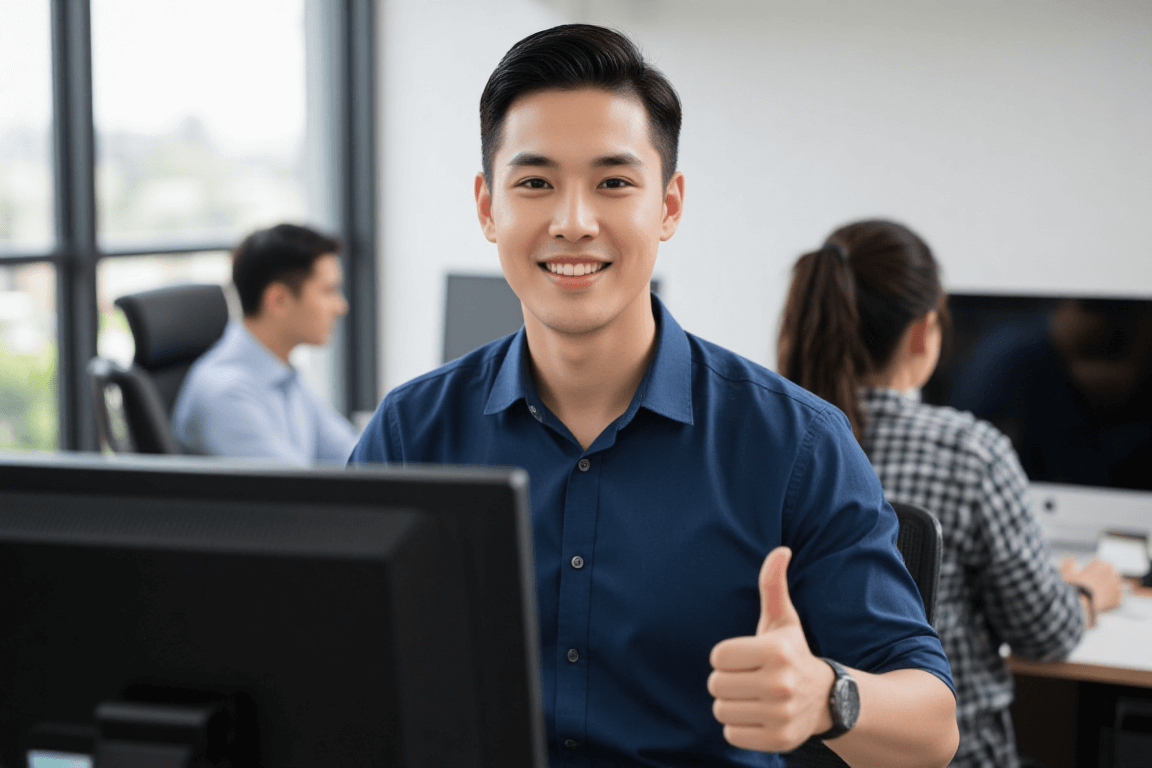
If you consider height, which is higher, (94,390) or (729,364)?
(729,364)

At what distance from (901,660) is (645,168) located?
21.9 inches

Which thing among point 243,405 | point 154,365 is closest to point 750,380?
point 243,405

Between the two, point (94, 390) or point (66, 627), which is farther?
point (94, 390)

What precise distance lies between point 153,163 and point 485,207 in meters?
2.39

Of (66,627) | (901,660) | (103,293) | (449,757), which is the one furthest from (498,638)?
(103,293)

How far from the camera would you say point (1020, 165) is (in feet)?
10.7

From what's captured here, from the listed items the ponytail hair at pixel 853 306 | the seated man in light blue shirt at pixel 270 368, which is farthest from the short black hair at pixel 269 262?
the ponytail hair at pixel 853 306

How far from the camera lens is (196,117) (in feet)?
11.4

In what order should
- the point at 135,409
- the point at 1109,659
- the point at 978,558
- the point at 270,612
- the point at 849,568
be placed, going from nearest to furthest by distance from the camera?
the point at 270,612, the point at 849,568, the point at 978,558, the point at 1109,659, the point at 135,409

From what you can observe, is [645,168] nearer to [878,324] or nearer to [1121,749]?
[878,324]

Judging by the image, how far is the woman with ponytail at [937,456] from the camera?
1.72 metres

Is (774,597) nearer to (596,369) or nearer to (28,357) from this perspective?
(596,369)

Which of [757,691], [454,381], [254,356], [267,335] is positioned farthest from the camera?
[267,335]

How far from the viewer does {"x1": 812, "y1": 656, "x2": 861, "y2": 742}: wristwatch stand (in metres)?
0.93
